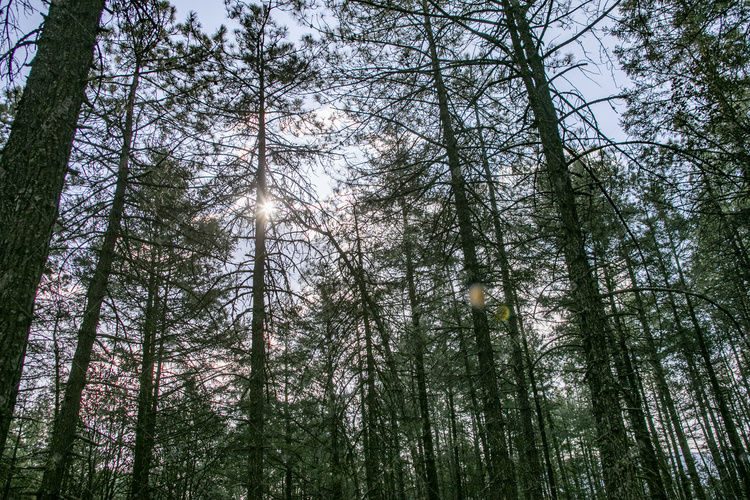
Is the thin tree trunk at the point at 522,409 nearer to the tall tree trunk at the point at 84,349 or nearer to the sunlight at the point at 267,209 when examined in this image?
the sunlight at the point at 267,209

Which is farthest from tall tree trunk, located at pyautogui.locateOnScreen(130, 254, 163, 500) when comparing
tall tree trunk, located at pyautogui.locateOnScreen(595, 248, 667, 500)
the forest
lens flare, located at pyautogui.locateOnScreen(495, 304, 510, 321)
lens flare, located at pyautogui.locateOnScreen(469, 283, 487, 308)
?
lens flare, located at pyautogui.locateOnScreen(495, 304, 510, 321)

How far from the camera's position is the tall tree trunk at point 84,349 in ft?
15.7

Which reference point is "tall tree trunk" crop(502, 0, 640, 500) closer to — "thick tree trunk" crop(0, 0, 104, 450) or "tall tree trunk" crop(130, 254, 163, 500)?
"thick tree trunk" crop(0, 0, 104, 450)

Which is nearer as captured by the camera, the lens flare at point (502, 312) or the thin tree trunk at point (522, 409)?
the thin tree trunk at point (522, 409)

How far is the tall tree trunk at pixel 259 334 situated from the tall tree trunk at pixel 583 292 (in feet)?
12.4

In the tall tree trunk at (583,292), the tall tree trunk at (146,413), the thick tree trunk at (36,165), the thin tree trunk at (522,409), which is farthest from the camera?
the thin tree trunk at (522,409)

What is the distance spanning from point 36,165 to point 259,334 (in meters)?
3.76

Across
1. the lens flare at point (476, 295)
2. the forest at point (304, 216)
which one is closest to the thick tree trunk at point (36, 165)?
the forest at point (304, 216)

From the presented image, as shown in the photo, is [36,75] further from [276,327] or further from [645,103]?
[645,103]

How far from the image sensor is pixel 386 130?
7.09 metres

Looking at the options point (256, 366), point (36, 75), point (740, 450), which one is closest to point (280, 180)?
point (256, 366)

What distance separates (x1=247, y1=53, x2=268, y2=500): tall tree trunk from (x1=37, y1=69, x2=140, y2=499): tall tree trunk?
214 cm

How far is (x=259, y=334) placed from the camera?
6.07m

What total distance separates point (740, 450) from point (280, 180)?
622 inches
